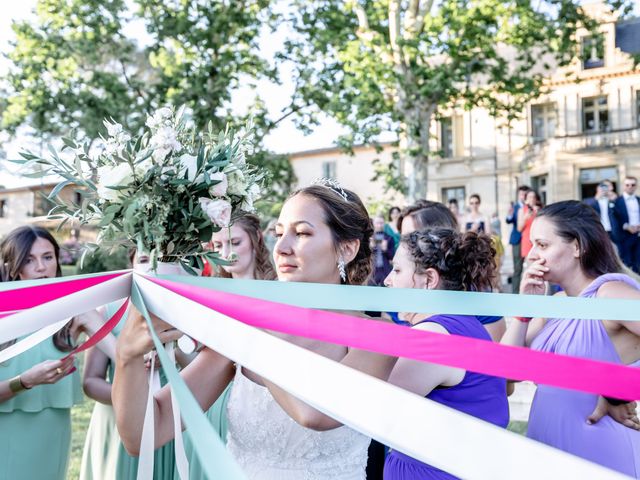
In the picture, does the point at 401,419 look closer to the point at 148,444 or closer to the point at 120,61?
the point at 148,444

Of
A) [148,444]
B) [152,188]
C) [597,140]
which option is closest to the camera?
[152,188]

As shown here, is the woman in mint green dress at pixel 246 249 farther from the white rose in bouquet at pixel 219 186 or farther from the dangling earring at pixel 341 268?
the white rose in bouquet at pixel 219 186

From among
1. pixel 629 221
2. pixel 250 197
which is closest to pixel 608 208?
pixel 629 221

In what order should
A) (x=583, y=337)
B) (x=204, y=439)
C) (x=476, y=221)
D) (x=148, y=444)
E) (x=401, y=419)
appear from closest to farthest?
(x=401, y=419), (x=204, y=439), (x=148, y=444), (x=583, y=337), (x=476, y=221)

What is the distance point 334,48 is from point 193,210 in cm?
1724

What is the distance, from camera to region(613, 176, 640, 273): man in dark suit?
1235cm

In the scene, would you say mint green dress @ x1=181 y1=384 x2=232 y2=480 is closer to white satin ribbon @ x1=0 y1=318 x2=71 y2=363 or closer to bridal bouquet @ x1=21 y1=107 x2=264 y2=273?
white satin ribbon @ x1=0 y1=318 x2=71 y2=363

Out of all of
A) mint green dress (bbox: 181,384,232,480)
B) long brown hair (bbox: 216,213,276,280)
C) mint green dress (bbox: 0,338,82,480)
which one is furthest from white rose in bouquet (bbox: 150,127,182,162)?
long brown hair (bbox: 216,213,276,280)

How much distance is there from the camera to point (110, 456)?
153 inches

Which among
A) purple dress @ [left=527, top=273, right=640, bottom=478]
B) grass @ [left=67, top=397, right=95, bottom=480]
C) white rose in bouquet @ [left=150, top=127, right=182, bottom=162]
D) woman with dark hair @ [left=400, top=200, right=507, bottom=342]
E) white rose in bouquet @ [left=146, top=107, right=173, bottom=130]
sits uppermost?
white rose in bouquet @ [left=146, top=107, right=173, bottom=130]

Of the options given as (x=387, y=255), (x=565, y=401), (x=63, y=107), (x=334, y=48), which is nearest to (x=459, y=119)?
(x=334, y=48)

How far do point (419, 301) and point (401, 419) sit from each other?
643mm

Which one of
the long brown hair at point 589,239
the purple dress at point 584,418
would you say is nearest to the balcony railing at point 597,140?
the long brown hair at point 589,239

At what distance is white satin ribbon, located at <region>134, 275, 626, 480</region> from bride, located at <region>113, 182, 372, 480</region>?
2.63ft
